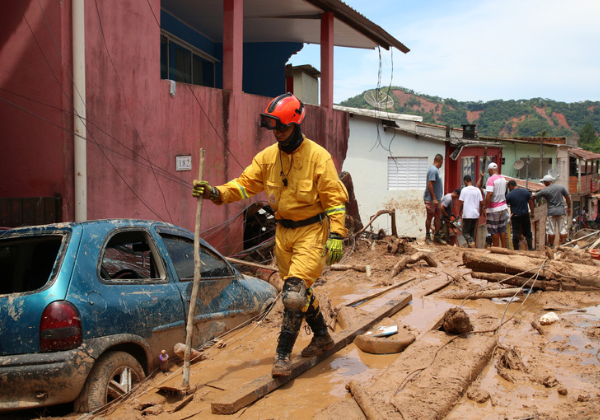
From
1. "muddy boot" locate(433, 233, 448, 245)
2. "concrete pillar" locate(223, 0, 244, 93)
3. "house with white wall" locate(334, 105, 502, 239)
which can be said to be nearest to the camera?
"concrete pillar" locate(223, 0, 244, 93)

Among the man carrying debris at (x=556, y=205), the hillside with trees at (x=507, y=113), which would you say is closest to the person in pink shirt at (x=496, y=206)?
the man carrying debris at (x=556, y=205)

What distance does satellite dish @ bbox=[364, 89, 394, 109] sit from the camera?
60.1ft

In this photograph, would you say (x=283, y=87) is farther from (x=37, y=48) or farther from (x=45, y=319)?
(x=45, y=319)

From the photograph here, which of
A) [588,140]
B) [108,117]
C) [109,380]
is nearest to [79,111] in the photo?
[108,117]

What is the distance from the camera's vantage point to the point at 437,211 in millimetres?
12539

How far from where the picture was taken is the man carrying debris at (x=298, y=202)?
4316mm

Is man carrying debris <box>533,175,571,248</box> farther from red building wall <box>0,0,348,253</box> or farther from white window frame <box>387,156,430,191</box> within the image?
white window frame <box>387,156,430,191</box>

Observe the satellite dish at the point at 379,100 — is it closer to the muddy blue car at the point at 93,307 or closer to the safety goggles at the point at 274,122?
the muddy blue car at the point at 93,307

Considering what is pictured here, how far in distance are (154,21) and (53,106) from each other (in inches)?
89.9

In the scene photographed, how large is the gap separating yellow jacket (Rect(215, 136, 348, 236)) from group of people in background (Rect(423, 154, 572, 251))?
8.22m

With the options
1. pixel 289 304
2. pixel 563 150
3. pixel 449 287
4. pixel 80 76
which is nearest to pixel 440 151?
pixel 449 287

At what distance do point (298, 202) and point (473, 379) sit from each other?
196 centimetres

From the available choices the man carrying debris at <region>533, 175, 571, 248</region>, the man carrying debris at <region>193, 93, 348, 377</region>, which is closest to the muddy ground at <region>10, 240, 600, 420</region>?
the man carrying debris at <region>193, 93, 348, 377</region>

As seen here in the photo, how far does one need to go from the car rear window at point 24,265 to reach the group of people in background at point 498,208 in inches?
373
